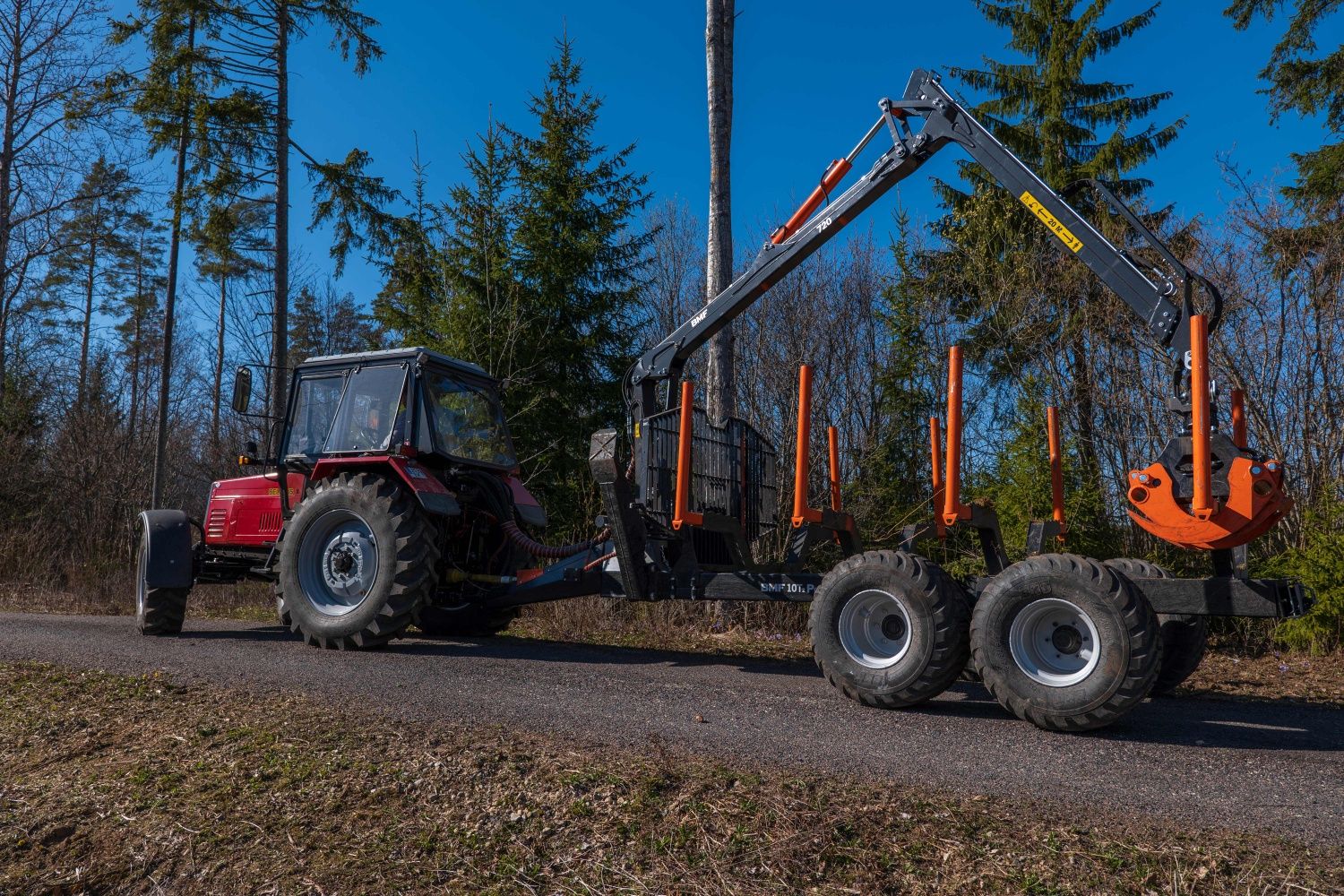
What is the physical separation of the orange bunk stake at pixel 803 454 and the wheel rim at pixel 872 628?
0.75 metres

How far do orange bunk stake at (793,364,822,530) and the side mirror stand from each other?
467 centimetres

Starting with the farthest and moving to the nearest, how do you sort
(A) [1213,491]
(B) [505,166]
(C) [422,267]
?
(C) [422,267] → (B) [505,166] → (A) [1213,491]

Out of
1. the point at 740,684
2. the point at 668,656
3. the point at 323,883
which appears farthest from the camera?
the point at 668,656

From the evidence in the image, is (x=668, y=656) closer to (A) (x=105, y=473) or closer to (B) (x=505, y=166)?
(B) (x=505, y=166)

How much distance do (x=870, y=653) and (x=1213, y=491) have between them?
198 centimetres

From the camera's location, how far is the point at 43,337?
2711 centimetres

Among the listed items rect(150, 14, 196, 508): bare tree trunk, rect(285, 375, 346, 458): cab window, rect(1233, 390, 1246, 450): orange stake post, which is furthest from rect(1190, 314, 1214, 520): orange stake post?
rect(150, 14, 196, 508): bare tree trunk

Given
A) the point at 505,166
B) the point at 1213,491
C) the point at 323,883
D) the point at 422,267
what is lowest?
the point at 323,883

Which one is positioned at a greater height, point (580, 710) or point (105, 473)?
point (105, 473)

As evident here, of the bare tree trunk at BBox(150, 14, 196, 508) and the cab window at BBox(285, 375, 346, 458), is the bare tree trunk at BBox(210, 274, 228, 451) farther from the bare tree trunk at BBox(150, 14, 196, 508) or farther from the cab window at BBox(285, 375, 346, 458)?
the cab window at BBox(285, 375, 346, 458)

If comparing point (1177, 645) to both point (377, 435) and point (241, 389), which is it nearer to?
point (377, 435)

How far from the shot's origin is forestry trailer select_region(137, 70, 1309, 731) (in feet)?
15.2

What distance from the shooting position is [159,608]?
803cm

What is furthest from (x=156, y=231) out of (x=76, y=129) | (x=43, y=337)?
(x=76, y=129)
